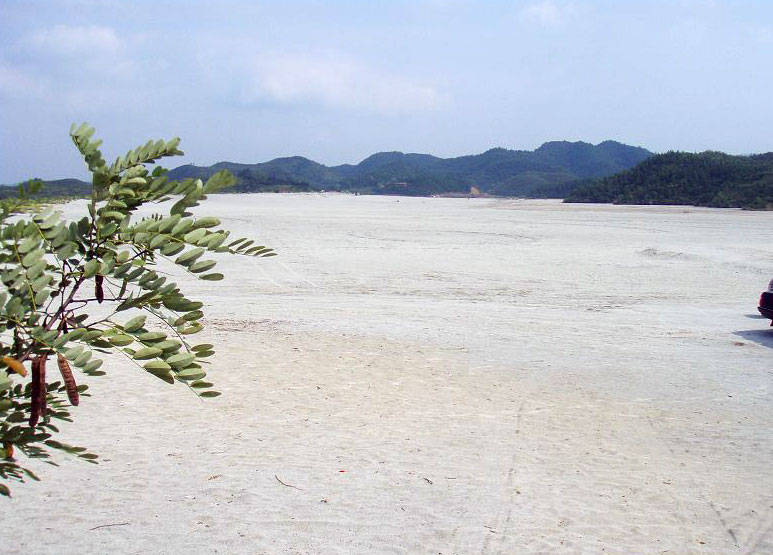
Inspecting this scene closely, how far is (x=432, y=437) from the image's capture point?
21.7 feet

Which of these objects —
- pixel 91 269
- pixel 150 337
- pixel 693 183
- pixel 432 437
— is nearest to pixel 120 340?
pixel 150 337

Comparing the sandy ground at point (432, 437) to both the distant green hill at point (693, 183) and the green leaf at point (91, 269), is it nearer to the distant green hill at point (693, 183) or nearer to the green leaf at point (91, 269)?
the green leaf at point (91, 269)

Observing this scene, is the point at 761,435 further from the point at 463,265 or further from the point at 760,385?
the point at 463,265

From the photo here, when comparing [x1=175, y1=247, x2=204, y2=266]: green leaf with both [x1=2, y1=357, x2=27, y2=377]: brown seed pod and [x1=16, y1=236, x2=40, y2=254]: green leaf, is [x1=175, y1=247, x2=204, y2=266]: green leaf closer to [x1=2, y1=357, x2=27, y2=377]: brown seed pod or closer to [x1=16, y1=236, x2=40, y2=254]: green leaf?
[x1=16, y1=236, x2=40, y2=254]: green leaf

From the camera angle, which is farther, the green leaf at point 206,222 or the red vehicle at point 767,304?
the red vehicle at point 767,304

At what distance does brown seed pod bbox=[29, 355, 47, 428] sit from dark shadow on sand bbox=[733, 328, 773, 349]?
10965mm

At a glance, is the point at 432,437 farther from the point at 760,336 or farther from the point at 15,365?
the point at 760,336

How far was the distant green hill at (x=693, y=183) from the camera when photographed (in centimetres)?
5703

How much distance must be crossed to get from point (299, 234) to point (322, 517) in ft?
79.5

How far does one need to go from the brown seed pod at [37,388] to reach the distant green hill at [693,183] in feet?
183

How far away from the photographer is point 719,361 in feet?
32.9

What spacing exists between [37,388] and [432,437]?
15.6 ft

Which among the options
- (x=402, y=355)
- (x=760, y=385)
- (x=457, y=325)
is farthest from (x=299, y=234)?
(x=760, y=385)

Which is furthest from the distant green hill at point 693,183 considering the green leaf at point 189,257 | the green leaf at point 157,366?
the green leaf at point 157,366
